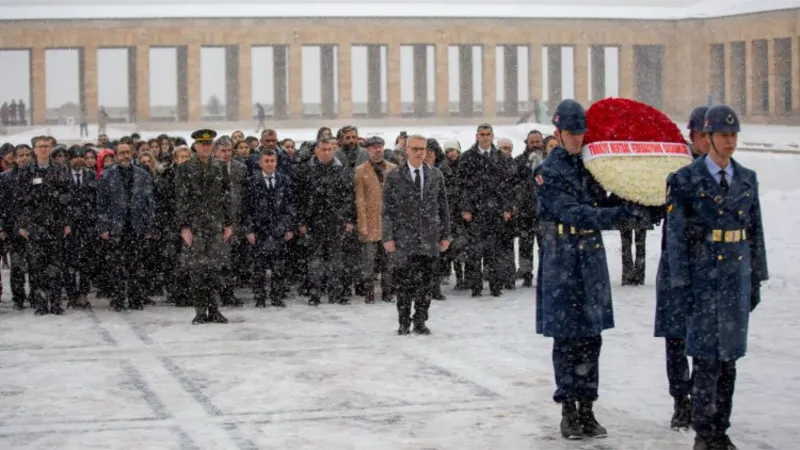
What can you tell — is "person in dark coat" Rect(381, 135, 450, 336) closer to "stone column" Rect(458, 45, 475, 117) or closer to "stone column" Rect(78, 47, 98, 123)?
"stone column" Rect(78, 47, 98, 123)

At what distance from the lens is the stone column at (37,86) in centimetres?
5709

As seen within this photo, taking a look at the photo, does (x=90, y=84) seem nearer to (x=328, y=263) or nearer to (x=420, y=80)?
(x=420, y=80)

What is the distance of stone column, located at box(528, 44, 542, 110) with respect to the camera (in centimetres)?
6048

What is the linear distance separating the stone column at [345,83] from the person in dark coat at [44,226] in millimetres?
45722

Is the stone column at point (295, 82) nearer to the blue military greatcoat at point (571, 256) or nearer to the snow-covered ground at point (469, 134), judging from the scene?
the snow-covered ground at point (469, 134)

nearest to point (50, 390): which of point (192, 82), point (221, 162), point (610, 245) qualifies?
point (221, 162)

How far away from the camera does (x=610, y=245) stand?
19.2m

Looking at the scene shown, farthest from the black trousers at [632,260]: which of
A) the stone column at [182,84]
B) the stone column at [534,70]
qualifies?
the stone column at [182,84]

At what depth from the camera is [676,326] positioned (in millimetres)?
7594

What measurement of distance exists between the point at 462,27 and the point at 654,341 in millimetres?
49305

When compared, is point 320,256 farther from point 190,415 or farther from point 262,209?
point 190,415

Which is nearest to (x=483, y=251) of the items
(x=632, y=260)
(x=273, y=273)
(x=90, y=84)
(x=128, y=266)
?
(x=632, y=260)

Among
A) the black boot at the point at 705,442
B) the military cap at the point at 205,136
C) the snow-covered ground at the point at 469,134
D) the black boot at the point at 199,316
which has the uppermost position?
the snow-covered ground at the point at 469,134

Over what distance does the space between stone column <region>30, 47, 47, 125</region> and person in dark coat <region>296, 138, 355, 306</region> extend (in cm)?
4505
